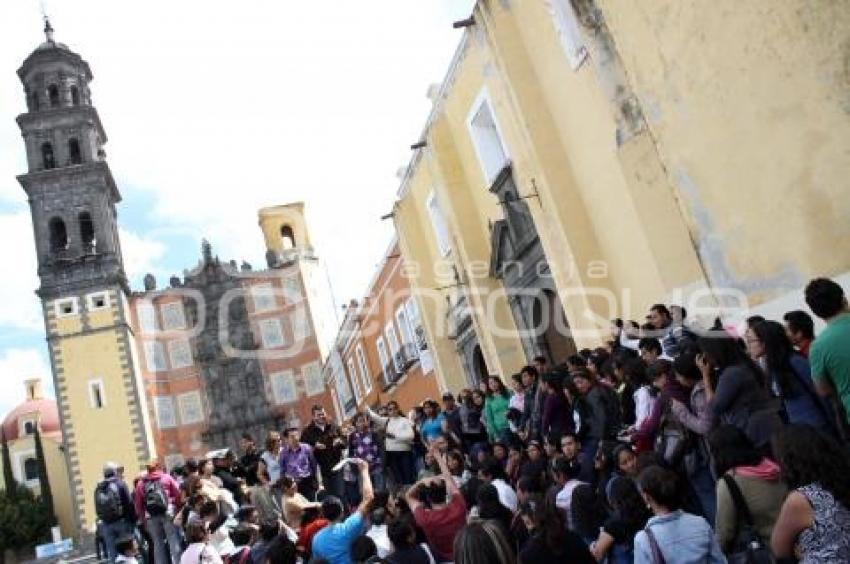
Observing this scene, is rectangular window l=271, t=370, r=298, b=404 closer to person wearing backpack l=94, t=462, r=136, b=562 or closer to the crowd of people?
person wearing backpack l=94, t=462, r=136, b=562

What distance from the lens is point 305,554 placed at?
626 centimetres

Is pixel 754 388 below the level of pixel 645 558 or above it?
above

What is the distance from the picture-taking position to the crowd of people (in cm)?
348

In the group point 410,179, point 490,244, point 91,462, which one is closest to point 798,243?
point 490,244

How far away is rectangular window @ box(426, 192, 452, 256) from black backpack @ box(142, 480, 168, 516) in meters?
8.94

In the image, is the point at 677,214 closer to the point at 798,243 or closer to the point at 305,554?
the point at 798,243

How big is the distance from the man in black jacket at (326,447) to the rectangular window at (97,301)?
30181 millimetres

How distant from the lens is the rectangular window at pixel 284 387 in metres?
46.6

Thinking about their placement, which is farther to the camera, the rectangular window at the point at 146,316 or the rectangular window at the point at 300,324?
the rectangular window at the point at 300,324

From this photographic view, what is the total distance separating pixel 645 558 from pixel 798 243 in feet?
11.0

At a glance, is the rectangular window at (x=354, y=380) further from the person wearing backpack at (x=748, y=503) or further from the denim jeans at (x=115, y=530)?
the person wearing backpack at (x=748, y=503)

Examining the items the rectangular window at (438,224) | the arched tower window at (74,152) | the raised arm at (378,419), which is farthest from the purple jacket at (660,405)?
the arched tower window at (74,152)

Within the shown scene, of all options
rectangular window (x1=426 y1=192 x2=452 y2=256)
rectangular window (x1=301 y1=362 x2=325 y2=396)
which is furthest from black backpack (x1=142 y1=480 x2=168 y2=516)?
rectangular window (x1=301 y1=362 x2=325 y2=396)

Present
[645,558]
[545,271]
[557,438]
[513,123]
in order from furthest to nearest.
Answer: [545,271] < [513,123] < [557,438] < [645,558]
